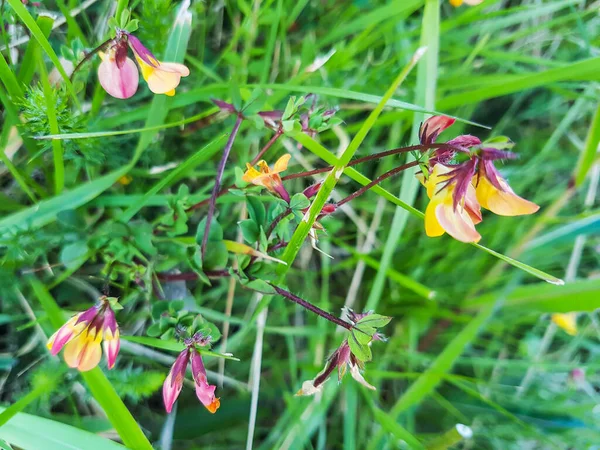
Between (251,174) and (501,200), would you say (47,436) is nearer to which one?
(251,174)

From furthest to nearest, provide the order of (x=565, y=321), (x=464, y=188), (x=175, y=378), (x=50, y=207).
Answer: (x=565, y=321)
(x=50, y=207)
(x=175, y=378)
(x=464, y=188)

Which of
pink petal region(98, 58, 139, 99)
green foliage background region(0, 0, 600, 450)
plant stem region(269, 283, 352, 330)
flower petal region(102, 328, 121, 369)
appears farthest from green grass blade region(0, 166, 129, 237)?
plant stem region(269, 283, 352, 330)

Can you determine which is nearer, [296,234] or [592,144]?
[296,234]

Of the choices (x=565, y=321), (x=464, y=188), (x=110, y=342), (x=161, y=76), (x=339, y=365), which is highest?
(x=161, y=76)

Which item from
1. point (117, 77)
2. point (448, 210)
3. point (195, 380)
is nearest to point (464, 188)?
point (448, 210)

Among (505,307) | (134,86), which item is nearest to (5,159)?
(134,86)

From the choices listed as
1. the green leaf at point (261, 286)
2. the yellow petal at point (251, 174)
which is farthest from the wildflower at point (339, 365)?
the yellow petal at point (251, 174)
